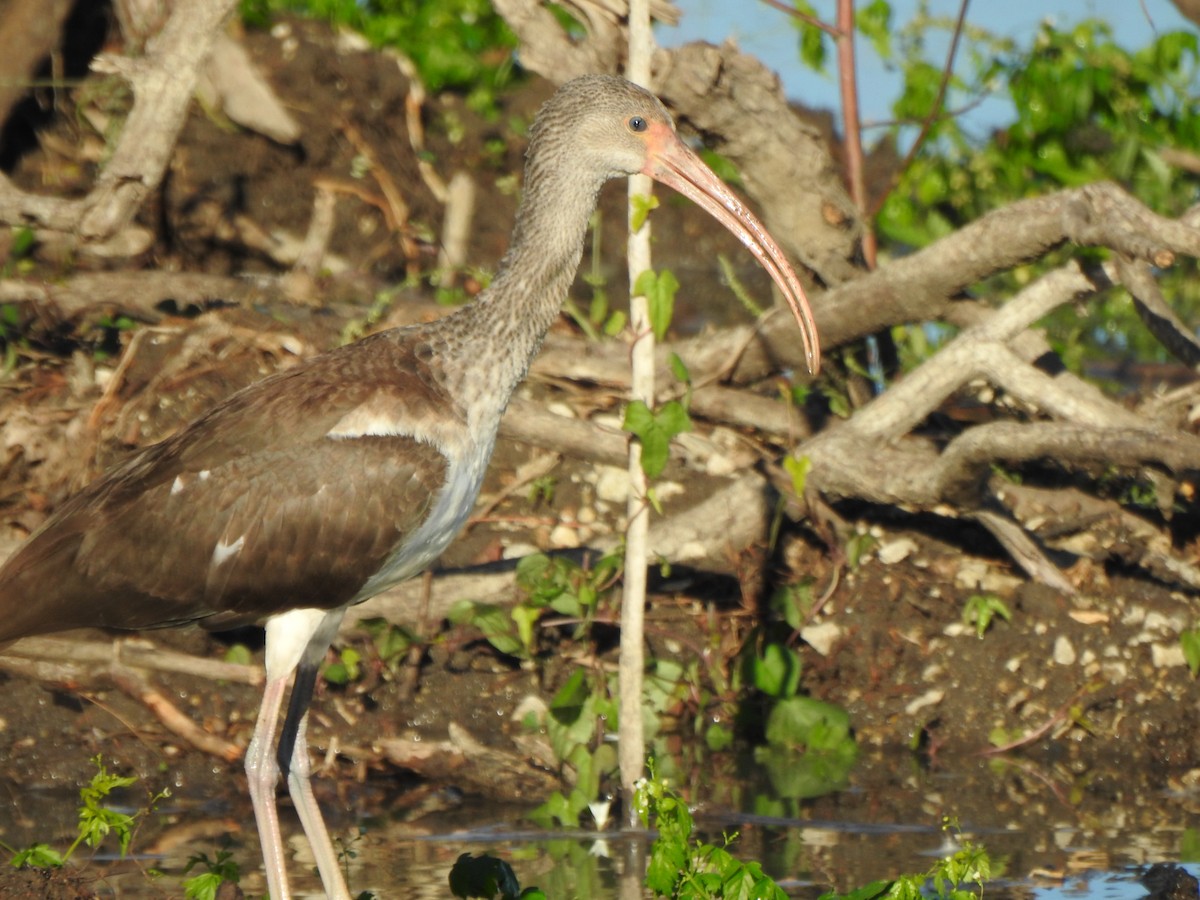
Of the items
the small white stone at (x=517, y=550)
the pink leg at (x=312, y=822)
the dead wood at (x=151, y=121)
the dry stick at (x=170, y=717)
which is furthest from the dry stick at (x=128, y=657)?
the dead wood at (x=151, y=121)

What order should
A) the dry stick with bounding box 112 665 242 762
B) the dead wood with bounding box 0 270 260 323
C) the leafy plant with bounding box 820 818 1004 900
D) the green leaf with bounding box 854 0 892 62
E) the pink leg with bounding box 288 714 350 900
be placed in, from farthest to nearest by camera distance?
the green leaf with bounding box 854 0 892 62 < the dead wood with bounding box 0 270 260 323 < the dry stick with bounding box 112 665 242 762 < the pink leg with bounding box 288 714 350 900 < the leafy plant with bounding box 820 818 1004 900

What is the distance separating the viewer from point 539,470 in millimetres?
7980

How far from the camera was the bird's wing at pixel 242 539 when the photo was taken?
5676 mm

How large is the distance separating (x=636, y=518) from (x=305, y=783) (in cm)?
145

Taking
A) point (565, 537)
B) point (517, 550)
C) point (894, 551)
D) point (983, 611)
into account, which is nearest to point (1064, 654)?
point (983, 611)

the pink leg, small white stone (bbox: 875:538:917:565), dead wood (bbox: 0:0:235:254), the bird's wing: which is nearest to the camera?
the pink leg

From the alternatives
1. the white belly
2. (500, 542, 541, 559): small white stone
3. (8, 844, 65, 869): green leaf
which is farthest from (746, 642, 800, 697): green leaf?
Result: (8, 844, 65, 869): green leaf

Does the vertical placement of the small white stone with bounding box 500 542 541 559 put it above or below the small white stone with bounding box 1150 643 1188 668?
above

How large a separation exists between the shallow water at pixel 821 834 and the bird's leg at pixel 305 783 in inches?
5.3

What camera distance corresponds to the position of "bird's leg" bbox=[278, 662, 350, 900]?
550 cm

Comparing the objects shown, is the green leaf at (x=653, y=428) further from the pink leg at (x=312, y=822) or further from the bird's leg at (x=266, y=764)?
the pink leg at (x=312, y=822)

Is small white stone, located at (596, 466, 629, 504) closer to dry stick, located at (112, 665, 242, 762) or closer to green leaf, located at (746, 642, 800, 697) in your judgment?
green leaf, located at (746, 642, 800, 697)

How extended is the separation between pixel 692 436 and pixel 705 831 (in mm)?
2234

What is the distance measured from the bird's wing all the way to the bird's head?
1139 mm
